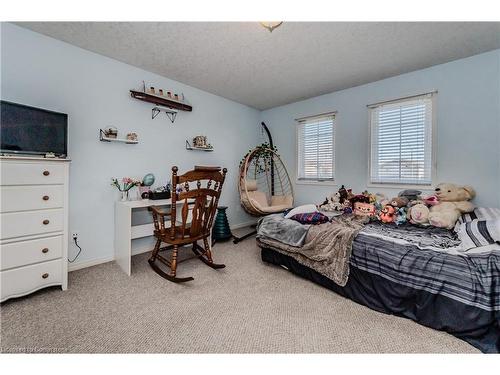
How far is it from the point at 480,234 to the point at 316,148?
2633 mm

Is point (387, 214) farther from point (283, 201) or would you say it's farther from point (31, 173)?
point (31, 173)

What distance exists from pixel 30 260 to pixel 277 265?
224 centimetres

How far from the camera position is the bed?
1.35 m

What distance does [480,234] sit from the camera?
1.69 m

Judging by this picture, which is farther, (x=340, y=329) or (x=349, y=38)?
(x=349, y=38)

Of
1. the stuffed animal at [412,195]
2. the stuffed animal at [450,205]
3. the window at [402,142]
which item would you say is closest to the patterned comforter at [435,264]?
the stuffed animal at [450,205]

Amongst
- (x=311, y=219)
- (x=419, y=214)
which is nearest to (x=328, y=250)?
(x=311, y=219)

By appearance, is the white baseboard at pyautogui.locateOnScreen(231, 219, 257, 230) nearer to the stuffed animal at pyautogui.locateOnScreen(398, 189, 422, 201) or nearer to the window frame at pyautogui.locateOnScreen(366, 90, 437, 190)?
the window frame at pyautogui.locateOnScreen(366, 90, 437, 190)

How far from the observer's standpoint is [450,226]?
2.16 meters

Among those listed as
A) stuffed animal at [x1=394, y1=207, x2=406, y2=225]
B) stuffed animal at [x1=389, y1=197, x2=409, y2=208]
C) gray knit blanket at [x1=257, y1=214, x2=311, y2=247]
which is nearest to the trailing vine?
gray knit blanket at [x1=257, y1=214, x2=311, y2=247]

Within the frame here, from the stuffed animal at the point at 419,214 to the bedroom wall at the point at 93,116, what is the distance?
3002 millimetres

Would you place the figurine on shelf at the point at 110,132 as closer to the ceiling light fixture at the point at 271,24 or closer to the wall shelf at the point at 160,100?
the wall shelf at the point at 160,100
